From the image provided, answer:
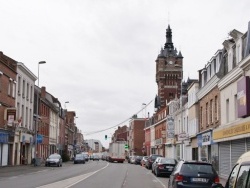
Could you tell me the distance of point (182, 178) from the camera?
15.3m

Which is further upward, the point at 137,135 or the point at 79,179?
the point at 137,135

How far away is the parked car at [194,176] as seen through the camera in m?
15.3

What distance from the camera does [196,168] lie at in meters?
15.7

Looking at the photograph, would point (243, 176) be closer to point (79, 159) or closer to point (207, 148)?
point (207, 148)

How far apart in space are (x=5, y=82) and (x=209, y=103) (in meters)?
21.6

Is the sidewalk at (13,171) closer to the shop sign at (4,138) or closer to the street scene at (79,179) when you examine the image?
the street scene at (79,179)

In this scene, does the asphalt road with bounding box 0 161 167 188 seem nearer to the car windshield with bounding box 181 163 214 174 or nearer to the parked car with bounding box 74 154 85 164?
the car windshield with bounding box 181 163 214 174

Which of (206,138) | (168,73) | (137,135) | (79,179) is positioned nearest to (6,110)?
(206,138)

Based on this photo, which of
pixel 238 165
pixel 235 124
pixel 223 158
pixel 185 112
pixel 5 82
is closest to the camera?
pixel 238 165

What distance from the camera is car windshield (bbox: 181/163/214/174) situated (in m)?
15.6

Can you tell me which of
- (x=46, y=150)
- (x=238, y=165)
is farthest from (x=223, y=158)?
(x=46, y=150)

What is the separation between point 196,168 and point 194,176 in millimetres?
438

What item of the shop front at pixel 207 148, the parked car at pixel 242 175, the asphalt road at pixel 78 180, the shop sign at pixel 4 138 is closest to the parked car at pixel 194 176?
the asphalt road at pixel 78 180

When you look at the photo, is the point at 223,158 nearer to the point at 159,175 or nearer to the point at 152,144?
the point at 159,175
